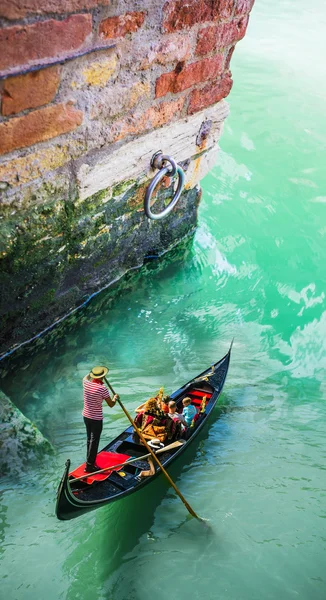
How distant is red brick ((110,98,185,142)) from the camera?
126 inches

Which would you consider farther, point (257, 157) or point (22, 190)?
point (257, 157)

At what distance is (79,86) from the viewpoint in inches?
107

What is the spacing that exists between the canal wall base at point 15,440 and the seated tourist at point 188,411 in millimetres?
888

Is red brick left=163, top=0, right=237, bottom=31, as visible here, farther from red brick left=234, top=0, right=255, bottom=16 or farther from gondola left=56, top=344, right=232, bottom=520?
gondola left=56, top=344, right=232, bottom=520

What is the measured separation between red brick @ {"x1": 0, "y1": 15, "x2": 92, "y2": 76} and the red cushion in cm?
196

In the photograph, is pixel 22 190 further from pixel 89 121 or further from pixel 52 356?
pixel 52 356

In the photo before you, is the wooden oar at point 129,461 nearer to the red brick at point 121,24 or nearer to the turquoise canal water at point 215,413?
the turquoise canal water at point 215,413

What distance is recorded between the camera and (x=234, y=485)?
129 inches

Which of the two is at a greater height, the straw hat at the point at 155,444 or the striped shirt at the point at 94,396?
the striped shirt at the point at 94,396

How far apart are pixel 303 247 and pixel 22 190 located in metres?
3.20

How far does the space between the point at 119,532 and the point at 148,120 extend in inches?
90.7

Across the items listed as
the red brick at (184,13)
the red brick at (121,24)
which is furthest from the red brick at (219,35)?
the red brick at (121,24)

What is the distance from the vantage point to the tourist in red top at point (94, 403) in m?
2.84

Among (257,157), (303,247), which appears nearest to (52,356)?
(303,247)
